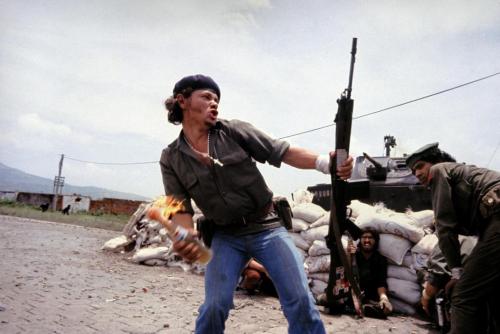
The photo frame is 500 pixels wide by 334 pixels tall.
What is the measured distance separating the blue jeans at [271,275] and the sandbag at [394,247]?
335 cm

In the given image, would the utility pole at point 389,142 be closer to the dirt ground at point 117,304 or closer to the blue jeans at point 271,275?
the dirt ground at point 117,304

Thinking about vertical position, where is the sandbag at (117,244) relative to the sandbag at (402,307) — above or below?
below

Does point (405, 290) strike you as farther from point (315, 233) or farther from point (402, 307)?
point (315, 233)

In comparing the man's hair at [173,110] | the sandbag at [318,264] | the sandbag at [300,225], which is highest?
the man's hair at [173,110]

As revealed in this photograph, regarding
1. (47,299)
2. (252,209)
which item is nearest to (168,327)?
(47,299)

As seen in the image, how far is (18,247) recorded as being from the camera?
27.6 feet

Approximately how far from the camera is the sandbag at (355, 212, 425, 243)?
16.3ft

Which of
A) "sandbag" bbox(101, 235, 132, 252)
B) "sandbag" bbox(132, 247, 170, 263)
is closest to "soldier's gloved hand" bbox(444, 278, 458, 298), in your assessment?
"sandbag" bbox(132, 247, 170, 263)

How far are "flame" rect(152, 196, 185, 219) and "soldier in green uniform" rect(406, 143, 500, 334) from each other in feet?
7.38

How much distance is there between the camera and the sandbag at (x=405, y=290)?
4805 mm

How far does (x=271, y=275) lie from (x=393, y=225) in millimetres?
3511

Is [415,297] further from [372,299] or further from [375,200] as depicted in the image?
[375,200]

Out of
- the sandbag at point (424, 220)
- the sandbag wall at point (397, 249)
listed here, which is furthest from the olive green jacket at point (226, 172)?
the sandbag at point (424, 220)

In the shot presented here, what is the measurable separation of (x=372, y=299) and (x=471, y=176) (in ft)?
8.69
